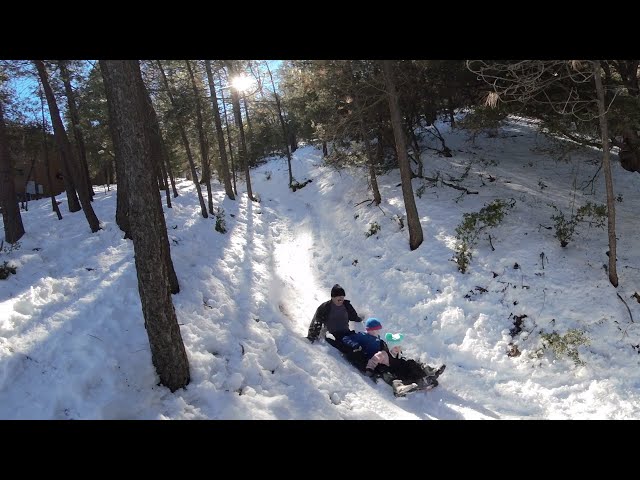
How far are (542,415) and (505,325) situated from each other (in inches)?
87.3

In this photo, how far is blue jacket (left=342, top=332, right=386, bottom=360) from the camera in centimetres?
739

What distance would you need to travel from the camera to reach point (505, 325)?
8078mm

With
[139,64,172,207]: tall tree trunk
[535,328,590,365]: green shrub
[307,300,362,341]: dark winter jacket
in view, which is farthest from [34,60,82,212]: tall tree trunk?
[535,328,590,365]: green shrub

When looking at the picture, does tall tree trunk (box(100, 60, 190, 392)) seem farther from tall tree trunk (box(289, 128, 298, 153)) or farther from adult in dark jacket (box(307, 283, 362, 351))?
tall tree trunk (box(289, 128, 298, 153))

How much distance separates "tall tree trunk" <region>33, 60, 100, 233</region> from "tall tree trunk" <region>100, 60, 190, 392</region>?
26.8 ft

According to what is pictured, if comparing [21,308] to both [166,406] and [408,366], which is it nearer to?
[166,406]

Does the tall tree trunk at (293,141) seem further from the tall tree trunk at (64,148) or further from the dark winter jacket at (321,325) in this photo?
the dark winter jacket at (321,325)

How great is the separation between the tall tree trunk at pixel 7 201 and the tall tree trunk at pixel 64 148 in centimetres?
168

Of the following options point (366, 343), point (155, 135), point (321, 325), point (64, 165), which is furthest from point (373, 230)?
point (64, 165)

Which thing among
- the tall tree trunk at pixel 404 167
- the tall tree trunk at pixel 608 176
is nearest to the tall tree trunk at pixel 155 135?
the tall tree trunk at pixel 404 167

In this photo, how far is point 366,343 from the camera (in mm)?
7504

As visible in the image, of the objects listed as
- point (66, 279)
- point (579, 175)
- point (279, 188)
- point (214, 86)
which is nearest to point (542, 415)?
point (66, 279)

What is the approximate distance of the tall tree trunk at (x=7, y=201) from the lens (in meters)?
10.9

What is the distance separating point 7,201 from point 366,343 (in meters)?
11.0
